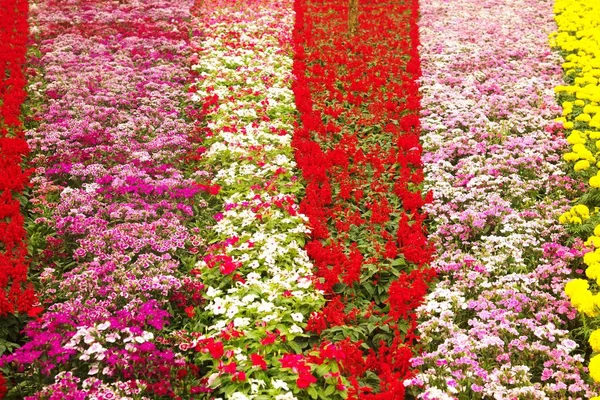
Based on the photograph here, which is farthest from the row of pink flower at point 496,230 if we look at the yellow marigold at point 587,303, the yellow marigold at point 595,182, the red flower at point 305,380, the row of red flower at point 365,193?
the red flower at point 305,380

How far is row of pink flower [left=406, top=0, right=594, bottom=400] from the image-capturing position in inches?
249

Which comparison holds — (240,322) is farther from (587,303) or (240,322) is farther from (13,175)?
(13,175)

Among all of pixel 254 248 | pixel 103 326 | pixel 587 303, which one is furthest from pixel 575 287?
pixel 103 326

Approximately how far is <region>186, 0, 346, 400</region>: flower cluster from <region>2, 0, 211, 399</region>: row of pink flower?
0.50 m

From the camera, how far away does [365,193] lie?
1053 cm

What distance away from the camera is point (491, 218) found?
29.9 ft

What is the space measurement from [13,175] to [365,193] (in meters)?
6.13

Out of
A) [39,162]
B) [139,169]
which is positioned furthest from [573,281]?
[39,162]

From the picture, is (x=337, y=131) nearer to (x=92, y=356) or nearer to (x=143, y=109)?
(x=143, y=109)

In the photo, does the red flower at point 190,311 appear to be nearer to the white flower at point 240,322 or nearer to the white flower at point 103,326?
the white flower at point 240,322

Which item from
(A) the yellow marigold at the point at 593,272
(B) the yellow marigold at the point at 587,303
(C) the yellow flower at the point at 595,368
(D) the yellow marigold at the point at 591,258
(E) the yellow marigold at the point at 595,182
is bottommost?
(C) the yellow flower at the point at 595,368

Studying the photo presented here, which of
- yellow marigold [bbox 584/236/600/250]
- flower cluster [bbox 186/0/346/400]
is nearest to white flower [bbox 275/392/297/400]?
flower cluster [bbox 186/0/346/400]

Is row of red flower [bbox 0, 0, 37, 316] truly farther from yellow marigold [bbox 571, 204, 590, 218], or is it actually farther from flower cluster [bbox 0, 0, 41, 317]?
yellow marigold [bbox 571, 204, 590, 218]

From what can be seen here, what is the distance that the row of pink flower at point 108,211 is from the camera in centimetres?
619
